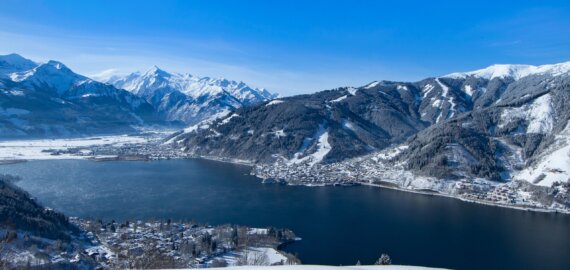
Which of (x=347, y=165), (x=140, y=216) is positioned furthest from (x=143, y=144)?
(x=140, y=216)

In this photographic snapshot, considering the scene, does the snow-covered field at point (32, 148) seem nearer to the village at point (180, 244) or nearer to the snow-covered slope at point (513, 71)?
the village at point (180, 244)

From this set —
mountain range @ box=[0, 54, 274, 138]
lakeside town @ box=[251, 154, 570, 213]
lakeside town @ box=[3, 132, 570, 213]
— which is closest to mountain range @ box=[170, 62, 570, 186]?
lakeside town @ box=[251, 154, 570, 213]

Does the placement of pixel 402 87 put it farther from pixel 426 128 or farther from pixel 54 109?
pixel 54 109

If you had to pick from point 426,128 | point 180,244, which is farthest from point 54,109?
point 180,244

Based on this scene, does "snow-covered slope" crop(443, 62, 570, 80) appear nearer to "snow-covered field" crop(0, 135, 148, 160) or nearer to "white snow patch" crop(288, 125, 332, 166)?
"white snow patch" crop(288, 125, 332, 166)

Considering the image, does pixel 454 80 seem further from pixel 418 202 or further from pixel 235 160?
pixel 418 202

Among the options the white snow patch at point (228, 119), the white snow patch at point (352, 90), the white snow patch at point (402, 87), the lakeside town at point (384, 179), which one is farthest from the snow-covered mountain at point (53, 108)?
the white snow patch at point (402, 87)
